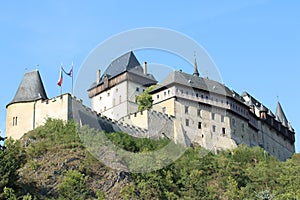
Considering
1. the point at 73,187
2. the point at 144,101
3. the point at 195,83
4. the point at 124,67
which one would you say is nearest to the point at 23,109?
the point at 73,187

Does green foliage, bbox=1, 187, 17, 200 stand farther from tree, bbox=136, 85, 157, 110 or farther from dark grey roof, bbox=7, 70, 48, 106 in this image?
tree, bbox=136, 85, 157, 110

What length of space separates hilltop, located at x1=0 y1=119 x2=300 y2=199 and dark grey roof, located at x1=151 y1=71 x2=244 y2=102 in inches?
383

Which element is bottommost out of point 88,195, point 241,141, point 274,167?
point 88,195

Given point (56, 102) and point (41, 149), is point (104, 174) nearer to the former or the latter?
point (41, 149)

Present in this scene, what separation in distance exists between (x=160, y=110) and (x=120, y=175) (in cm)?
1960

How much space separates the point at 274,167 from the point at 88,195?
2532cm

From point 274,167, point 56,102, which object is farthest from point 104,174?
point 274,167

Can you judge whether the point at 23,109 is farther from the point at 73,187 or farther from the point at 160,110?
the point at 160,110

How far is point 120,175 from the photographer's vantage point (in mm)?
64812

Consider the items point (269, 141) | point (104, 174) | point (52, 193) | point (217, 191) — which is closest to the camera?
point (52, 193)

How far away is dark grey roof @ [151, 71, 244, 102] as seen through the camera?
84.4 meters

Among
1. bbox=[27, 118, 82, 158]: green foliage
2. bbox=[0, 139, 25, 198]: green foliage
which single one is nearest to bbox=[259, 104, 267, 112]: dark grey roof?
bbox=[27, 118, 82, 158]: green foliage

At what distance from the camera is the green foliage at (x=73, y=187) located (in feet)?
191

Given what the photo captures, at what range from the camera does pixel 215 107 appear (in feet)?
282
